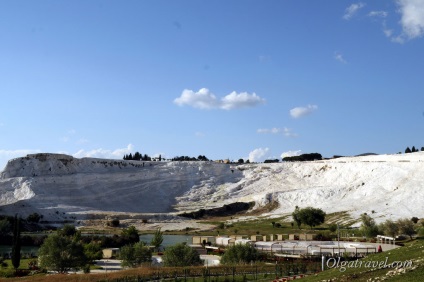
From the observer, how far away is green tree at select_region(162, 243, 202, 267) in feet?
147

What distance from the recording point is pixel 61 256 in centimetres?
4484

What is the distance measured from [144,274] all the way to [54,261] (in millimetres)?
12070

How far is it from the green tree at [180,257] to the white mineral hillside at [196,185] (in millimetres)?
57796

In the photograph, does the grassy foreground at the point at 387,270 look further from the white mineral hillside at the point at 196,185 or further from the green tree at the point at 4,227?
the white mineral hillside at the point at 196,185

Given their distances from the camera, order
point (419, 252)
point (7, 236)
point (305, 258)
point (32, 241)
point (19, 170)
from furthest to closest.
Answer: point (19, 170) < point (7, 236) < point (32, 241) < point (305, 258) < point (419, 252)

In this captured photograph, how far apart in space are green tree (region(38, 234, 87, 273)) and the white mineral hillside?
6323 cm

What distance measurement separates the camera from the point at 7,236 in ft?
273

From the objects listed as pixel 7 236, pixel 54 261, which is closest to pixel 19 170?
pixel 7 236

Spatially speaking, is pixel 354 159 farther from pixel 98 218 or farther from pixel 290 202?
pixel 98 218

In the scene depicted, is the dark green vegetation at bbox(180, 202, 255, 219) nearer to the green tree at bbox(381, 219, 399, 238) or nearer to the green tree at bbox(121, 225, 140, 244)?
the green tree at bbox(121, 225, 140, 244)

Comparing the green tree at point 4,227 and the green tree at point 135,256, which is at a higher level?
the green tree at point 4,227

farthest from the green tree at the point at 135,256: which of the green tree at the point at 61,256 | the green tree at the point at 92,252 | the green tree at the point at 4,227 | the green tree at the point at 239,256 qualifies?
the green tree at the point at 4,227

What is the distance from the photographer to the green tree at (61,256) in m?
44.9

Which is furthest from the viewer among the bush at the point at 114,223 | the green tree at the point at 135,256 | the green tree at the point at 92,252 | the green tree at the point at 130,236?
the bush at the point at 114,223
